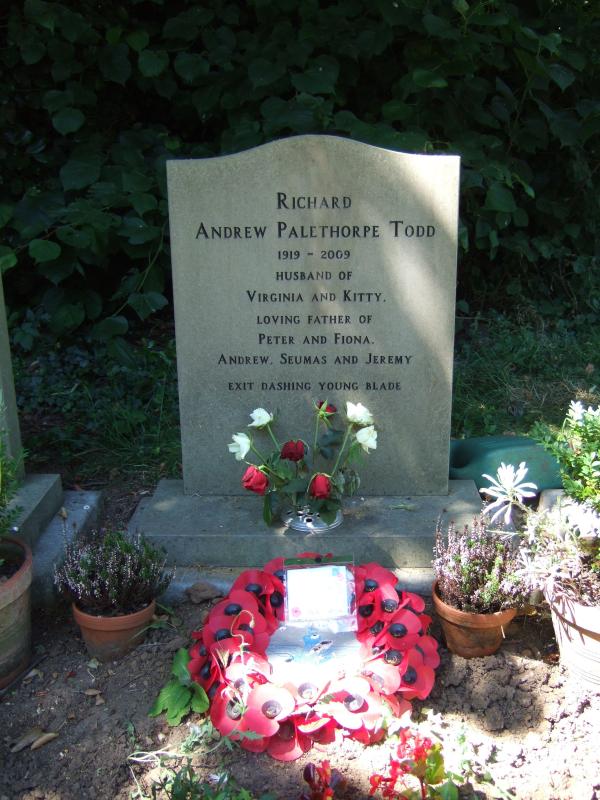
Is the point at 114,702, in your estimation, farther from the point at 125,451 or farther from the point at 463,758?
the point at 125,451

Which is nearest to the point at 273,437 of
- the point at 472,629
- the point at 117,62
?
the point at 472,629

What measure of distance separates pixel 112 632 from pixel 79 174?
2.98 metres

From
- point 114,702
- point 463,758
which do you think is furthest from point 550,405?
point 114,702

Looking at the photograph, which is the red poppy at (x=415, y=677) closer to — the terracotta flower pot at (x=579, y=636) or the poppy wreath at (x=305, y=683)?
the poppy wreath at (x=305, y=683)

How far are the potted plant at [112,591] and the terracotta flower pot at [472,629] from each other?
100 centimetres

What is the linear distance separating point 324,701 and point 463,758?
0.42 metres

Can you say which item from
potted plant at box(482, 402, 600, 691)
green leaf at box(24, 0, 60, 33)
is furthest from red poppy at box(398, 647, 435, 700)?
green leaf at box(24, 0, 60, 33)

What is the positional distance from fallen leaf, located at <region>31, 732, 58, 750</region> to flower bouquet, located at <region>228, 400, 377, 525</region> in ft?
3.41

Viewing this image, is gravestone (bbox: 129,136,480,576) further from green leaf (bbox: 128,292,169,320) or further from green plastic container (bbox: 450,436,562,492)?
green leaf (bbox: 128,292,169,320)

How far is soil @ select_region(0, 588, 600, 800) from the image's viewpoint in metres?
2.16

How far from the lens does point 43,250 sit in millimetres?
4141

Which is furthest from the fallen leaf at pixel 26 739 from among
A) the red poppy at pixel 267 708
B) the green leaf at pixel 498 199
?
the green leaf at pixel 498 199

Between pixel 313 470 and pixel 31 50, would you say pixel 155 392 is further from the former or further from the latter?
pixel 31 50

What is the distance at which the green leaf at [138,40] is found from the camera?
4.59 metres
